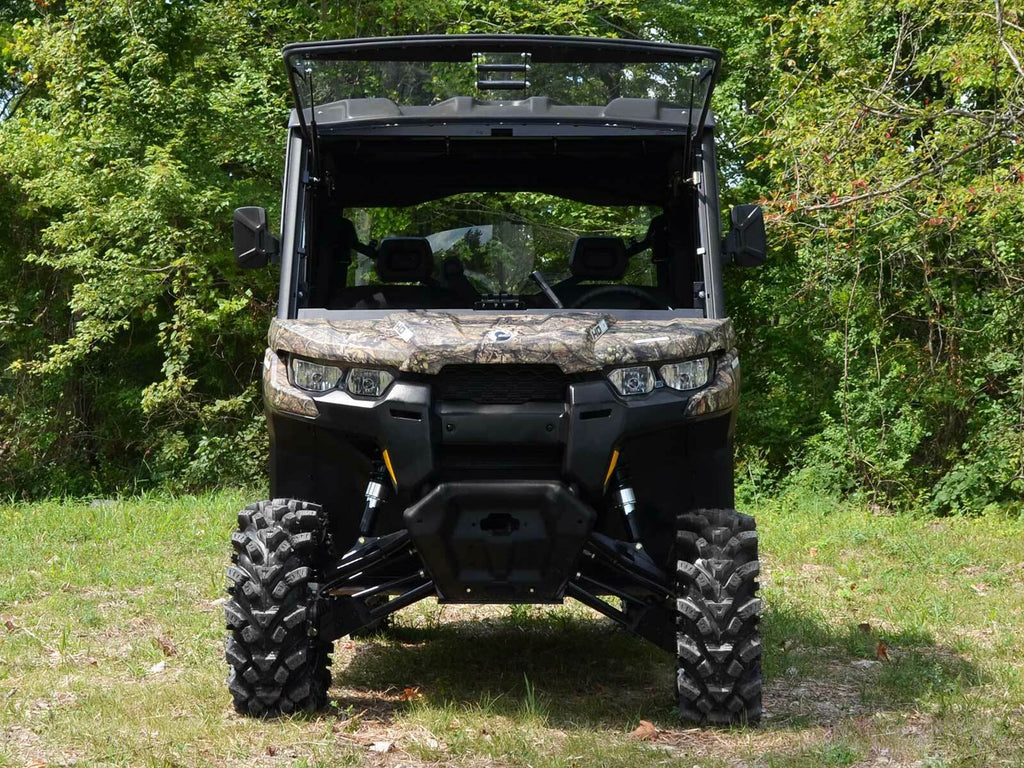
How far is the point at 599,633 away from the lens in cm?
719

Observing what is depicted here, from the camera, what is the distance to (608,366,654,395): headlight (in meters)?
4.76

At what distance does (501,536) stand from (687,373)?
36.0 inches

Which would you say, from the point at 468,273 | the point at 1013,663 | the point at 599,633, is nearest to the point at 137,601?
the point at 599,633

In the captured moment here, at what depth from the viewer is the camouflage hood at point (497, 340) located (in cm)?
469

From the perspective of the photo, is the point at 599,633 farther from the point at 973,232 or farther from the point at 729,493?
the point at 973,232

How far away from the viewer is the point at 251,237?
5656mm

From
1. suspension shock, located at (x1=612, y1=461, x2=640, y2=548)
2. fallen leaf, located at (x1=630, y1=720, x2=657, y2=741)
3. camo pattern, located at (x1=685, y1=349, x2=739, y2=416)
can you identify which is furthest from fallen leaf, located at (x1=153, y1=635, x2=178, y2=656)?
camo pattern, located at (x1=685, y1=349, x2=739, y2=416)

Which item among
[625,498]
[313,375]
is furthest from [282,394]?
[625,498]

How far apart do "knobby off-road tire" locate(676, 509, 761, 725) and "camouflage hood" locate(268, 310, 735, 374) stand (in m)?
0.72

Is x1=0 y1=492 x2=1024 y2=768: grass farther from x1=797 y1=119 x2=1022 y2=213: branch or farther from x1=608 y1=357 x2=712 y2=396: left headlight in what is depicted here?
x1=797 y1=119 x2=1022 y2=213: branch

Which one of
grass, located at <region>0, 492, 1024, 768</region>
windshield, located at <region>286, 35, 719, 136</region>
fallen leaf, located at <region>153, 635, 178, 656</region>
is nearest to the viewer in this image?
grass, located at <region>0, 492, 1024, 768</region>

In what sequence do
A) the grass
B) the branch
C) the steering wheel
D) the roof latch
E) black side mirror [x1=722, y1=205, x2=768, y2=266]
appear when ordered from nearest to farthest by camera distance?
the grass → the roof latch → black side mirror [x1=722, y1=205, x2=768, y2=266] → the steering wheel → the branch

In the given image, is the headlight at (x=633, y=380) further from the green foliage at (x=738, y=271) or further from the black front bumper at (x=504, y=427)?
the green foliage at (x=738, y=271)

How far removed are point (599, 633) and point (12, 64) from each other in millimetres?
16421
